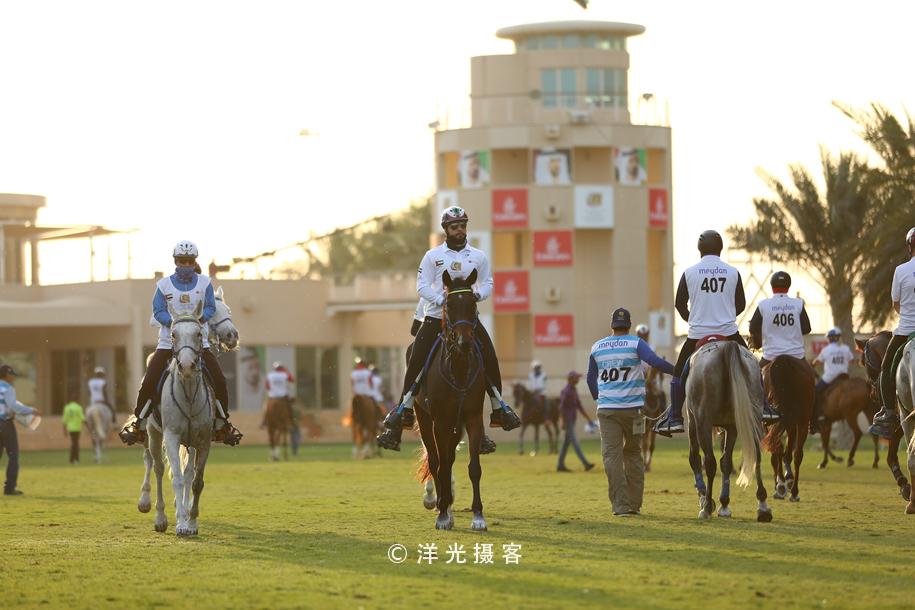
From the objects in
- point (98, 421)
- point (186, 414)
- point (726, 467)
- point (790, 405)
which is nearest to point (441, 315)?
point (186, 414)

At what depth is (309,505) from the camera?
68.5 feet

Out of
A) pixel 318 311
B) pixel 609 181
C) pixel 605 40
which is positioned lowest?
pixel 318 311

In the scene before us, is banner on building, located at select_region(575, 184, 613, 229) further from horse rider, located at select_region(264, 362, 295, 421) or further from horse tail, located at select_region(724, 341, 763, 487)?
horse tail, located at select_region(724, 341, 763, 487)

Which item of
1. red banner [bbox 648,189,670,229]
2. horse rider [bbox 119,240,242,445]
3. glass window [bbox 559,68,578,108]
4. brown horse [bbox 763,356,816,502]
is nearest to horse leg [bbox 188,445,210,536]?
horse rider [bbox 119,240,242,445]

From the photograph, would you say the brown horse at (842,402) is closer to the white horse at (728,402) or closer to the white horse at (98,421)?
the white horse at (728,402)

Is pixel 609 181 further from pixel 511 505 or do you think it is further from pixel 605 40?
pixel 511 505

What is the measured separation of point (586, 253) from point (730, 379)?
164 ft

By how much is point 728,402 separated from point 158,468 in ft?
18.6

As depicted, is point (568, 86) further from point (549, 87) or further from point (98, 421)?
point (98, 421)

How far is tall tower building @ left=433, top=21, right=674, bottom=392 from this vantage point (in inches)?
2562

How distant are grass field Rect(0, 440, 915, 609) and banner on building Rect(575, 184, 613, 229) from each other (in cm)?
4133

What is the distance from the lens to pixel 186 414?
1597 cm

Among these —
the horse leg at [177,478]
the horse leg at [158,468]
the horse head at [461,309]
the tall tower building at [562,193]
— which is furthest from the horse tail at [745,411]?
the tall tower building at [562,193]

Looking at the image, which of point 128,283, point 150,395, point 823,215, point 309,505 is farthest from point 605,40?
point 150,395
